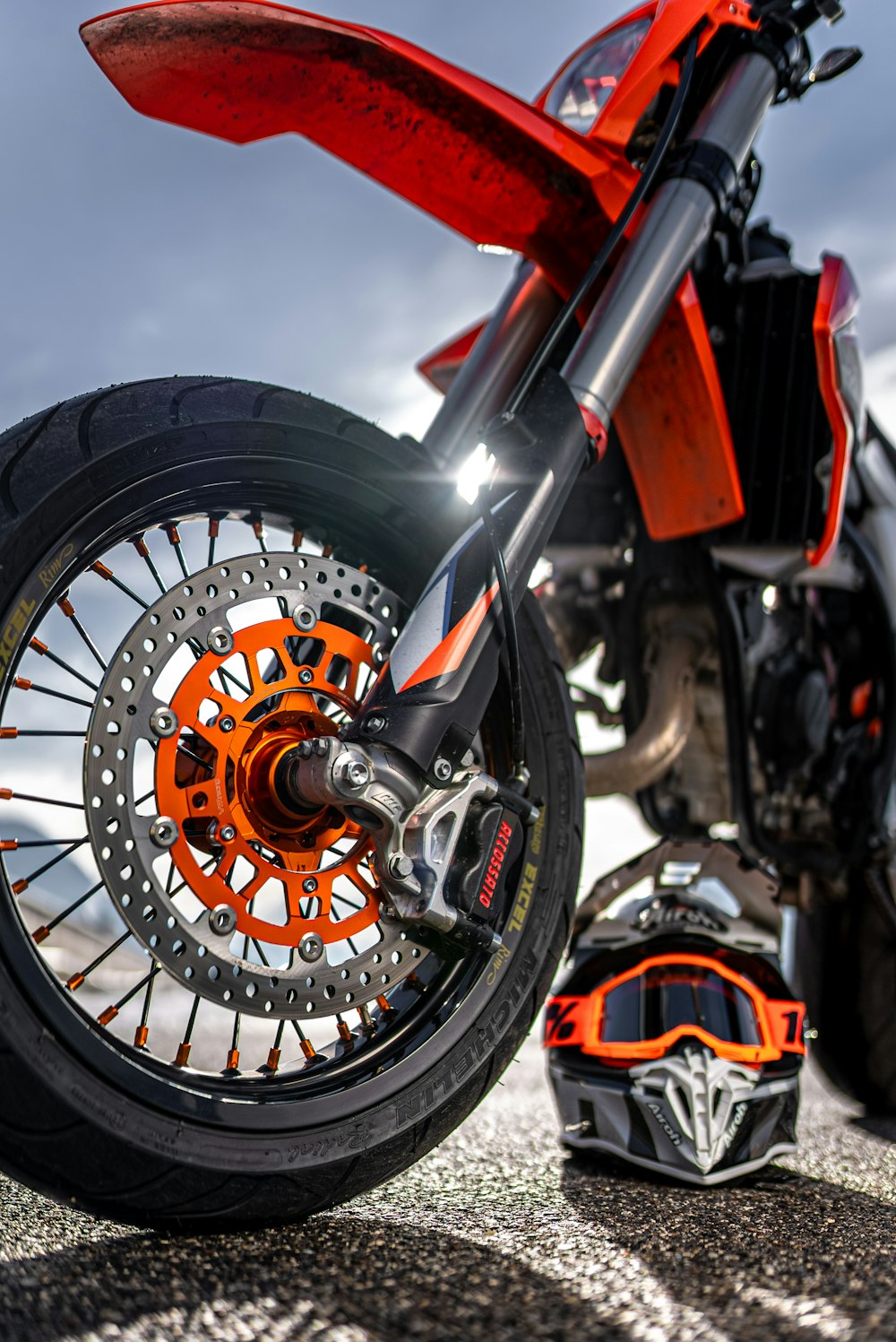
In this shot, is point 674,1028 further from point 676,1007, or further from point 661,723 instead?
point 661,723

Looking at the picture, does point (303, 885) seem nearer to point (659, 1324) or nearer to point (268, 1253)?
point (268, 1253)

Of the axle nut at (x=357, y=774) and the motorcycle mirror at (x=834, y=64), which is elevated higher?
the motorcycle mirror at (x=834, y=64)

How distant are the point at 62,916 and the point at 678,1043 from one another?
0.90 m

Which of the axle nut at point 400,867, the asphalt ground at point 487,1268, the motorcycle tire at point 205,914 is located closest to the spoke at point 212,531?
the motorcycle tire at point 205,914

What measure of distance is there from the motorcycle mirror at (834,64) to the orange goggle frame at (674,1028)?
147cm

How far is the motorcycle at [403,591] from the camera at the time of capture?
46.4 inches

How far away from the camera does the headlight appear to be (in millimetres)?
1915

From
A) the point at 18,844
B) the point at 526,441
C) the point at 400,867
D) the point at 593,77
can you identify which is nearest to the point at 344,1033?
the point at 400,867

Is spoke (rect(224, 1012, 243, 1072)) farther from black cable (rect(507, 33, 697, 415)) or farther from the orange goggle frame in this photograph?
black cable (rect(507, 33, 697, 415))

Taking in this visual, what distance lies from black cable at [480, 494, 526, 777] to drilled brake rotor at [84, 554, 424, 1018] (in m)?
0.16

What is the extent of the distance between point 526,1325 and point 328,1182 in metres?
0.35

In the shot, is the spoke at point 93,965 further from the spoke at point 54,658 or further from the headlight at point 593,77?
the headlight at point 593,77

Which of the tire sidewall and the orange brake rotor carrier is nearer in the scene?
the tire sidewall

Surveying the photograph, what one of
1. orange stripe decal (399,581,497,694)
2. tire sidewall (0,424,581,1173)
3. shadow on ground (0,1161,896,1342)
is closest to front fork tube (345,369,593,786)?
orange stripe decal (399,581,497,694)
